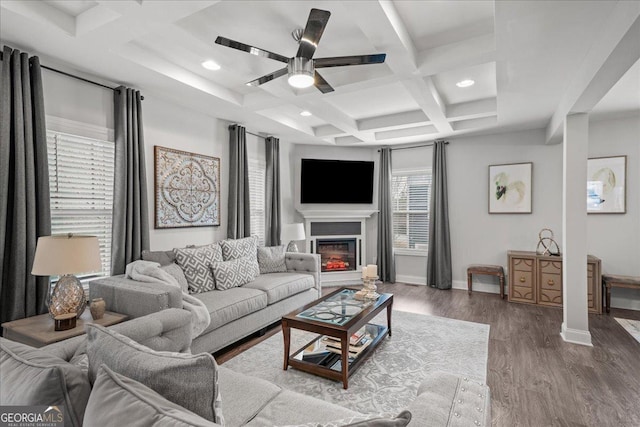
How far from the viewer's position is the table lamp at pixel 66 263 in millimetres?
1990

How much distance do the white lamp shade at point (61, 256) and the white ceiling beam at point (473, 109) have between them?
165 inches

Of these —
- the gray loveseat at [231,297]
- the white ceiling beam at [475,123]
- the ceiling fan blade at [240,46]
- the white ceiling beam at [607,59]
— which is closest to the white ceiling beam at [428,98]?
the white ceiling beam at [475,123]

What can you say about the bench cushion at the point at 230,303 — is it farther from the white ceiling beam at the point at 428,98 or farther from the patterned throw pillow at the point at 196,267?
the white ceiling beam at the point at 428,98

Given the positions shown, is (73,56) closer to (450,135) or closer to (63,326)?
(63,326)

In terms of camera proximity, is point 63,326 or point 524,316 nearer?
point 63,326

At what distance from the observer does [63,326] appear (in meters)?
2.10

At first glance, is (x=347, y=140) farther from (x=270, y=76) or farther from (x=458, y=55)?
(x=270, y=76)

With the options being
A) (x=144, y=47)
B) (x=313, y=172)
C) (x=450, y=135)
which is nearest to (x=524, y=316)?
(x=450, y=135)

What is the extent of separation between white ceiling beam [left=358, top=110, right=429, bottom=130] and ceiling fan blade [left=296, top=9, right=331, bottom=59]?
2.71 meters

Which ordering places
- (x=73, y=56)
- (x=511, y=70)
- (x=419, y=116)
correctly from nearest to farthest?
(x=73, y=56) < (x=511, y=70) < (x=419, y=116)

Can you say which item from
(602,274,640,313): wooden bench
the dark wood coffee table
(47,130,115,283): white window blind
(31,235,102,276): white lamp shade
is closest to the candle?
the dark wood coffee table

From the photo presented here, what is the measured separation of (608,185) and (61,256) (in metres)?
6.06

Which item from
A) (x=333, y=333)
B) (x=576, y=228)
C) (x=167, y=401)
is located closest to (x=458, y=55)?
(x=576, y=228)

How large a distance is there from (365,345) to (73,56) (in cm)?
341
